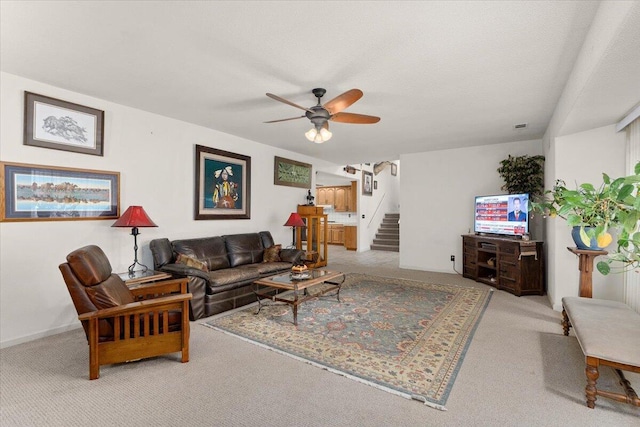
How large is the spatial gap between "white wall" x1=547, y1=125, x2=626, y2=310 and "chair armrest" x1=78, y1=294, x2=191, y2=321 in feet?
14.1

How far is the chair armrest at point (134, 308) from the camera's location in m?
2.15

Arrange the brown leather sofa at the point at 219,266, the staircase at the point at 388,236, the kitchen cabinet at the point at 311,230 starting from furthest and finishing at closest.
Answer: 1. the staircase at the point at 388,236
2. the kitchen cabinet at the point at 311,230
3. the brown leather sofa at the point at 219,266

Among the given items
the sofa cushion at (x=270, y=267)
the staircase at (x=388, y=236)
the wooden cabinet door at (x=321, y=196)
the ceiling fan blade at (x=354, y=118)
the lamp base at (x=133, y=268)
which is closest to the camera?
the ceiling fan blade at (x=354, y=118)

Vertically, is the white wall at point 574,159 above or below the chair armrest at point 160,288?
above

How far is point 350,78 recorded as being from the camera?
111 inches

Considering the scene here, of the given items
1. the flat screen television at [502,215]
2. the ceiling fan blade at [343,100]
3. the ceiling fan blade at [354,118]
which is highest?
the ceiling fan blade at [343,100]

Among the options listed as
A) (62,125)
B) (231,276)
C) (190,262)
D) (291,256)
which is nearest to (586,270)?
(291,256)

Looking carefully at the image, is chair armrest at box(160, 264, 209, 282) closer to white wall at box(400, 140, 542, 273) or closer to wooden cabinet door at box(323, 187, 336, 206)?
white wall at box(400, 140, 542, 273)

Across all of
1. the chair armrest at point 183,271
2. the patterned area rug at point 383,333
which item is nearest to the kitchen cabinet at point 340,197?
the patterned area rug at point 383,333

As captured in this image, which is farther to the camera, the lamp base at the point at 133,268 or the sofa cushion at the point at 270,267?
the sofa cushion at the point at 270,267

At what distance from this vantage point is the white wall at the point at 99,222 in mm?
2818

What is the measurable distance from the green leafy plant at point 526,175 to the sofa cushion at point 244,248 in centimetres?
436

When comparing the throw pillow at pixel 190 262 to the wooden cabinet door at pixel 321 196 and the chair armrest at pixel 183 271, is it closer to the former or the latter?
the chair armrest at pixel 183 271

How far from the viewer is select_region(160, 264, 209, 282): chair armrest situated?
3418 millimetres
